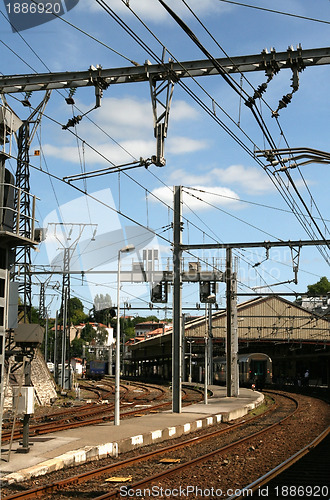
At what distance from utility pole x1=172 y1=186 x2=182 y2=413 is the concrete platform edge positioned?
1.97 meters

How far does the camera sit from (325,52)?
446 inches

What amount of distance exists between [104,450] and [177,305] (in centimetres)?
1004

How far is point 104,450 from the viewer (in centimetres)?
1324

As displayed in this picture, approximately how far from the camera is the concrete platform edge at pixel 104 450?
10523 millimetres

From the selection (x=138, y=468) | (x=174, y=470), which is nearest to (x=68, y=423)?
(x=138, y=468)

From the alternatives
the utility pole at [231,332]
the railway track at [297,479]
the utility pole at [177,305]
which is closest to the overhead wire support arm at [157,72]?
the railway track at [297,479]

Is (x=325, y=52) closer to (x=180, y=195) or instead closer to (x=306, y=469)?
(x=306, y=469)

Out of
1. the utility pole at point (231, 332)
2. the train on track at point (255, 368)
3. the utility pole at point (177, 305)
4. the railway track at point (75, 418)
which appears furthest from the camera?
the train on track at point (255, 368)

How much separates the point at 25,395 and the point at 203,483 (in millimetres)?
4472

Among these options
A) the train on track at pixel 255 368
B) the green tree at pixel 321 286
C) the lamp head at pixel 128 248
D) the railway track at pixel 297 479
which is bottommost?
the train on track at pixel 255 368

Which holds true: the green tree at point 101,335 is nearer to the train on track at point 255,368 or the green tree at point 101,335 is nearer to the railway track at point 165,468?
the train on track at point 255,368

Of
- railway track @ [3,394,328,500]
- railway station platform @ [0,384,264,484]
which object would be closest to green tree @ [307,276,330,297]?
railway station platform @ [0,384,264,484]

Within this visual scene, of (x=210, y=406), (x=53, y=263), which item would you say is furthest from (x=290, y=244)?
(x=53, y=263)

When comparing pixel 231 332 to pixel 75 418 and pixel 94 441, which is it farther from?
pixel 94 441
